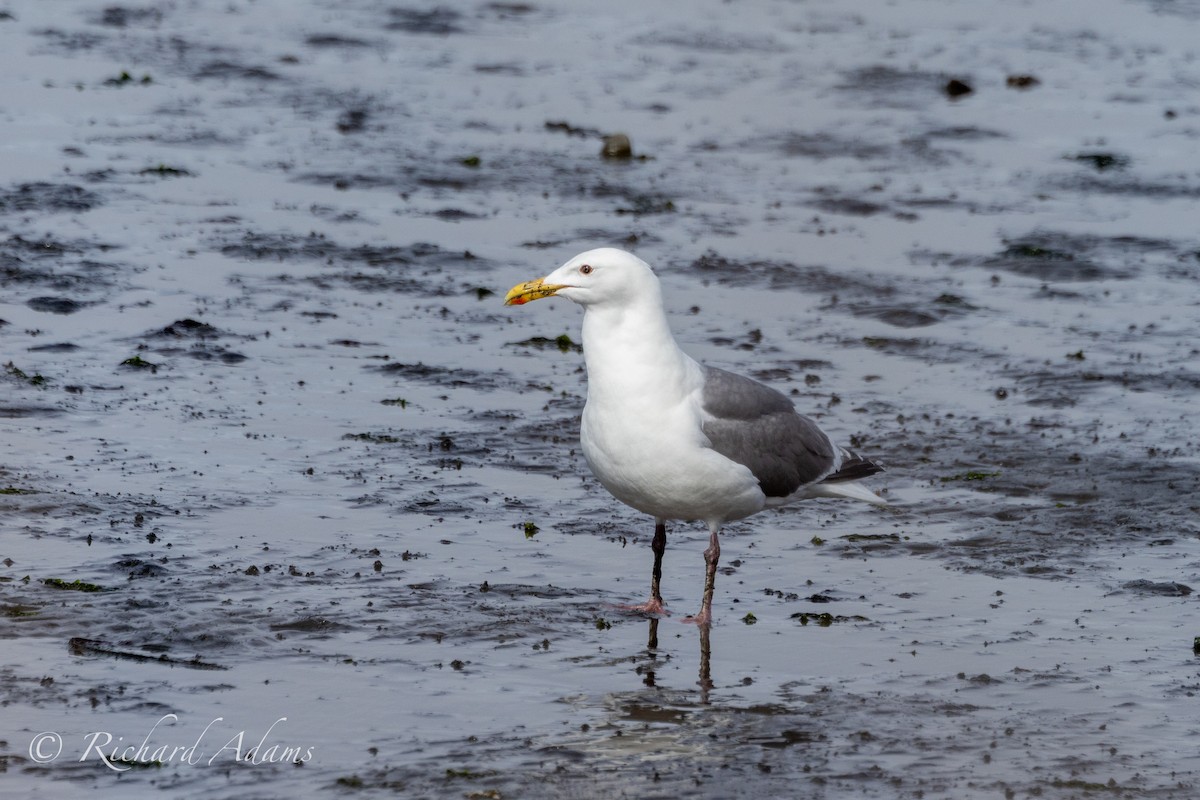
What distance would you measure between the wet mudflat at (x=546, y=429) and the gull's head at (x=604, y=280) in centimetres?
154

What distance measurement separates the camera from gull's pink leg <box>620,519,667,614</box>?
8742 mm

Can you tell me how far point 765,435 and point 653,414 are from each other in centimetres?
85

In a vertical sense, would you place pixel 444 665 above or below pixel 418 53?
below

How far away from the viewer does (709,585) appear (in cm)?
876

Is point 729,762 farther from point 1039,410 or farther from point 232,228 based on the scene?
point 232,228

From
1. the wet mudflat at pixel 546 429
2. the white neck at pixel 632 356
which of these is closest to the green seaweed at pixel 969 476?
the wet mudflat at pixel 546 429

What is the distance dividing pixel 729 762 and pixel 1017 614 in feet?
8.21

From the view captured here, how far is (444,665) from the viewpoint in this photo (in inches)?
309

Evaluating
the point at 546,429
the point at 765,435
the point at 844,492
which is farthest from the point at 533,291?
the point at 546,429

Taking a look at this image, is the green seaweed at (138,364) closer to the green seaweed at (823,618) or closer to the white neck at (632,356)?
the white neck at (632,356)

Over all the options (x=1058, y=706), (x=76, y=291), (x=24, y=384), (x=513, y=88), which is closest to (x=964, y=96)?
(x=513, y=88)

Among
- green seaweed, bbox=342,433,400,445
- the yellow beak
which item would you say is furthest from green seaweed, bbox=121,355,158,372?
the yellow beak

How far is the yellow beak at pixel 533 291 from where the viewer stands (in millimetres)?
8500

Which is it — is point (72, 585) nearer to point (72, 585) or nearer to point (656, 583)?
point (72, 585)
